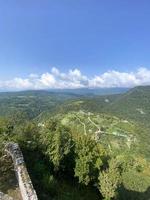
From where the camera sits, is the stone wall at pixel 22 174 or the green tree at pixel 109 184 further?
Answer: the green tree at pixel 109 184

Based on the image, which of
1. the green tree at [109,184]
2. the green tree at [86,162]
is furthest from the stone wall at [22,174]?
the green tree at [109,184]

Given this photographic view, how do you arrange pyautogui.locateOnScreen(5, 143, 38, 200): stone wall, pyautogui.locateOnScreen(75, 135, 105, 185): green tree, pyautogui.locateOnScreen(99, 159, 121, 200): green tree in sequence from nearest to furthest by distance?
pyautogui.locateOnScreen(5, 143, 38, 200): stone wall → pyautogui.locateOnScreen(99, 159, 121, 200): green tree → pyautogui.locateOnScreen(75, 135, 105, 185): green tree

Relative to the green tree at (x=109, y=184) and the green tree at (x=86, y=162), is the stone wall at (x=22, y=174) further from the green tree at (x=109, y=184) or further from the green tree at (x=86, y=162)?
the green tree at (x=109, y=184)

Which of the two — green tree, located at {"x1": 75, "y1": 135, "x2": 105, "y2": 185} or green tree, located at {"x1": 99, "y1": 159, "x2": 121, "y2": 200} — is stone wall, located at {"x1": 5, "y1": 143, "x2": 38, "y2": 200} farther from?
green tree, located at {"x1": 99, "y1": 159, "x2": 121, "y2": 200}

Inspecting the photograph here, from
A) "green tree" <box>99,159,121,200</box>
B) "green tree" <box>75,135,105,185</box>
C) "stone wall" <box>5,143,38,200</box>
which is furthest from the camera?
"green tree" <box>75,135,105,185</box>

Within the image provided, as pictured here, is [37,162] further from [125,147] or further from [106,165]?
[125,147]

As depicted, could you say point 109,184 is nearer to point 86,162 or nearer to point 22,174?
point 86,162

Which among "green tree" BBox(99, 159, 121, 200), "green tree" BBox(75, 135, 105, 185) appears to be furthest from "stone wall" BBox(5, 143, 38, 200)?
"green tree" BBox(99, 159, 121, 200)

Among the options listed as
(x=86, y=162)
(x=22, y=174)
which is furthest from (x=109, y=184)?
(x=22, y=174)

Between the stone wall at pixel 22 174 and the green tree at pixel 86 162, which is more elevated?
the stone wall at pixel 22 174
